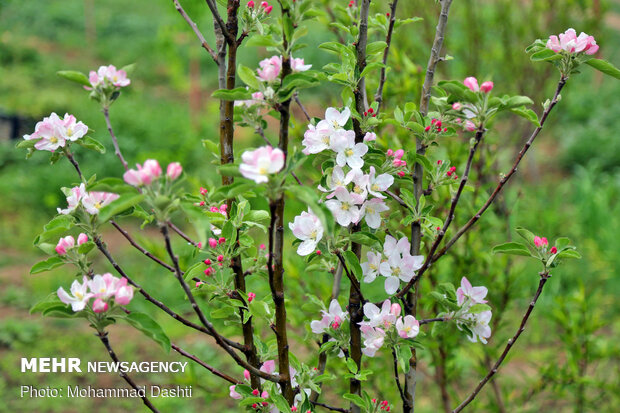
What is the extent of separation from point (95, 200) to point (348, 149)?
44 centimetres

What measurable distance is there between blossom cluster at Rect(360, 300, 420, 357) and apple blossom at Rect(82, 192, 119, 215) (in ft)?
1.59

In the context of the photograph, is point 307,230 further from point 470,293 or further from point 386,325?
point 470,293

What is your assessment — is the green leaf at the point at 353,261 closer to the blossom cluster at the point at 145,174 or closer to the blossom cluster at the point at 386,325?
the blossom cluster at the point at 386,325

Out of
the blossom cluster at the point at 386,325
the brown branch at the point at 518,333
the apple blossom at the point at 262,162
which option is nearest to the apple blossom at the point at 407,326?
the blossom cluster at the point at 386,325

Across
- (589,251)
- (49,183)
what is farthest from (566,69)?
(49,183)

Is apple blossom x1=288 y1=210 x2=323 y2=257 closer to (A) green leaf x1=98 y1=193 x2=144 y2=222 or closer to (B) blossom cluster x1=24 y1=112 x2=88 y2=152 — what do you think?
(A) green leaf x1=98 y1=193 x2=144 y2=222

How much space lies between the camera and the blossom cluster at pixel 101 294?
81 cm

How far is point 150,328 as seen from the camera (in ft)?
2.65

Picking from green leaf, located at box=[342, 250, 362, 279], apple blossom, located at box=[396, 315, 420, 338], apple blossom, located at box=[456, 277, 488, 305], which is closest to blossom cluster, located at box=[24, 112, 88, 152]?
green leaf, located at box=[342, 250, 362, 279]

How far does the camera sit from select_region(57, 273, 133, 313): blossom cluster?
2.65 ft

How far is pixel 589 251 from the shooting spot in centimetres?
431

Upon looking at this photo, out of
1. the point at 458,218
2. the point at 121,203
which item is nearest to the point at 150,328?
the point at 121,203

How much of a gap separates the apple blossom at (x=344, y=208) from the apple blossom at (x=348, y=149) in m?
0.05

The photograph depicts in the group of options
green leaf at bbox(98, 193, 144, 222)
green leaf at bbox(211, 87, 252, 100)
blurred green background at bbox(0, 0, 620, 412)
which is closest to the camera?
green leaf at bbox(98, 193, 144, 222)
